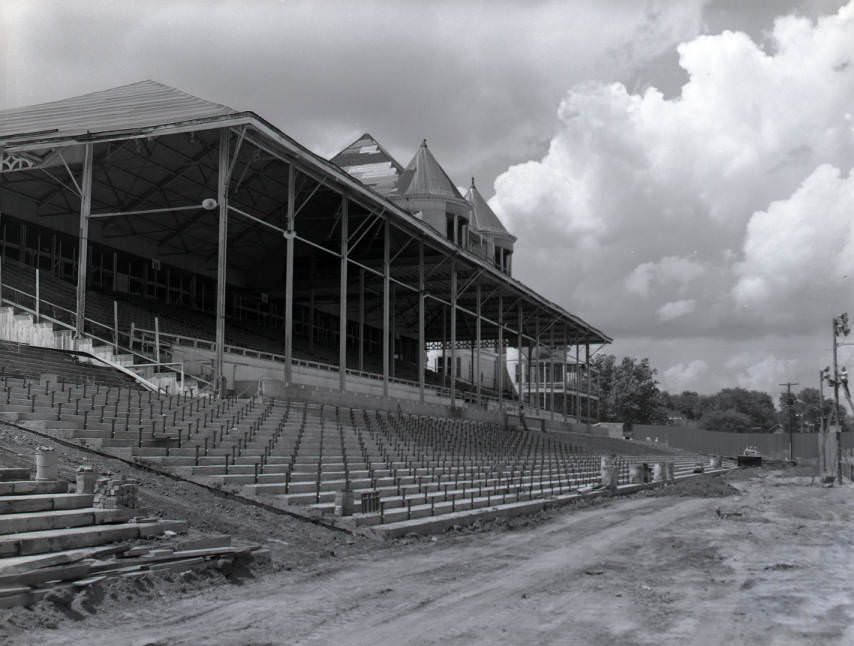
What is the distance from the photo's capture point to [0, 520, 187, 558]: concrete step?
9.02 meters

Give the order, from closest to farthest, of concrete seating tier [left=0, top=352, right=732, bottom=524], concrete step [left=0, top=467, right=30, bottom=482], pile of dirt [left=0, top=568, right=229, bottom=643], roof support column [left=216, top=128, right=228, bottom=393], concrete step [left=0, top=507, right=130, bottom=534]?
pile of dirt [left=0, top=568, right=229, bottom=643], concrete step [left=0, top=507, right=130, bottom=534], concrete step [left=0, top=467, right=30, bottom=482], concrete seating tier [left=0, top=352, right=732, bottom=524], roof support column [left=216, top=128, right=228, bottom=393]

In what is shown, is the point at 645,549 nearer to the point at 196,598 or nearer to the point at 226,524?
the point at 226,524

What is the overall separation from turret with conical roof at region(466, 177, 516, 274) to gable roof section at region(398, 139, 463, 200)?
8.66m

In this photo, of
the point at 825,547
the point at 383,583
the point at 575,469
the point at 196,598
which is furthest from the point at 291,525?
the point at 575,469

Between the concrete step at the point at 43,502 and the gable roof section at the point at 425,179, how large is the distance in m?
41.2

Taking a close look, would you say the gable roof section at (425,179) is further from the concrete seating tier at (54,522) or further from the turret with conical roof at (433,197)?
the concrete seating tier at (54,522)

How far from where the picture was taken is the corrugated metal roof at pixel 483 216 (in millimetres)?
62656

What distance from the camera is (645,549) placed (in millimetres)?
14883

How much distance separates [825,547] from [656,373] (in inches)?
3438

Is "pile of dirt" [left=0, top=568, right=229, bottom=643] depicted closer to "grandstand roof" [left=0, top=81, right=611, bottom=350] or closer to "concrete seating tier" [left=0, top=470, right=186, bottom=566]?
"concrete seating tier" [left=0, top=470, right=186, bottom=566]

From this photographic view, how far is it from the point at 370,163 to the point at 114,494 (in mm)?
45435

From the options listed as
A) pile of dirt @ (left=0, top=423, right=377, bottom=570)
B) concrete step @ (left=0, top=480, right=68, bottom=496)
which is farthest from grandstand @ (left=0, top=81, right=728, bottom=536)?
concrete step @ (left=0, top=480, right=68, bottom=496)

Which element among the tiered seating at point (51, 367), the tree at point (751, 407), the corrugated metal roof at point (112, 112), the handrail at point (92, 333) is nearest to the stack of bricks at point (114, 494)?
the tiered seating at point (51, 367)

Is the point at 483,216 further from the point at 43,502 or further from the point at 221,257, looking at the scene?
the point at 43,502
